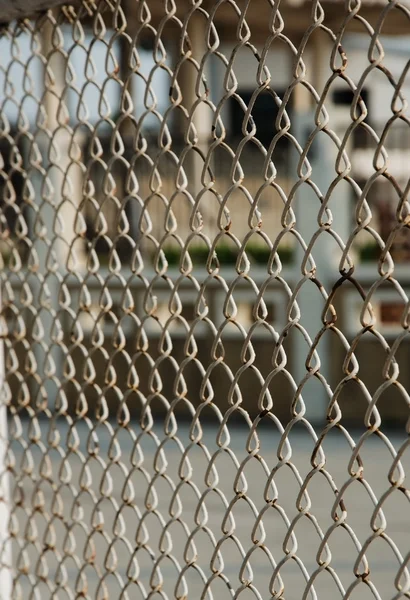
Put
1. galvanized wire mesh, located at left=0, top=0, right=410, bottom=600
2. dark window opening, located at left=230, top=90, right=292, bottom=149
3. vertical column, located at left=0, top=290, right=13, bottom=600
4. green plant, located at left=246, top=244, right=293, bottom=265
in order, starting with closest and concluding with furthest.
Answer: galvanized wire mesh, located at left=0, top=0, right=410, bottom=600 < vertical column, located at left=0, top=290, right=13, bottom=600 < green plant, located at left=246, top=244, right=293, bottom=265 < dark window opening, located at left=230, top=90, right=292, bottom=149

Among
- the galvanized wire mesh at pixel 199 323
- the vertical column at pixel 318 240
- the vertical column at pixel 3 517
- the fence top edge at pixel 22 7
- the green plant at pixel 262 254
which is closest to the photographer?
the galvanized wire mesh at pixel 199 323

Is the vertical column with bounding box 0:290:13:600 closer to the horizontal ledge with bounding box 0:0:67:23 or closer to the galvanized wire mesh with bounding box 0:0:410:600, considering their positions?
the galvanized wire mesh with bounding box 0:0:410:600

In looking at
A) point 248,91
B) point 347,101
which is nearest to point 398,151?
point 347,101

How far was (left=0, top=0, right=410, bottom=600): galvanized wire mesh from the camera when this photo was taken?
1.57m

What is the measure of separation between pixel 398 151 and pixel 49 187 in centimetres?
534

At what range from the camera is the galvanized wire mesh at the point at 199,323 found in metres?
1.57

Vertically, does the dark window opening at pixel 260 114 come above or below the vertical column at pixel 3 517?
above

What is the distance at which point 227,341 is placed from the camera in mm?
7152

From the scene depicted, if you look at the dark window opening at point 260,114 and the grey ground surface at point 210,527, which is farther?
the dark window opening at point 260,114

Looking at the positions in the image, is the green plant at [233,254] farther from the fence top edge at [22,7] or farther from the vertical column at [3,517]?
the fence top edge at [22,7]

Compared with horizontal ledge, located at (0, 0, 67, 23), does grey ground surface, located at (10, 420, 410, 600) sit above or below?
below

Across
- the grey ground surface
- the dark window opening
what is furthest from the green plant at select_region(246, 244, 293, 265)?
the dark window opening

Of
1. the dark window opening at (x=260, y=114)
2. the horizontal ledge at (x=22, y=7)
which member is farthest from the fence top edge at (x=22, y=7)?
the dark window opening at (x=260, y=114)

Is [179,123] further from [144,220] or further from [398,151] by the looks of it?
[144,220]
